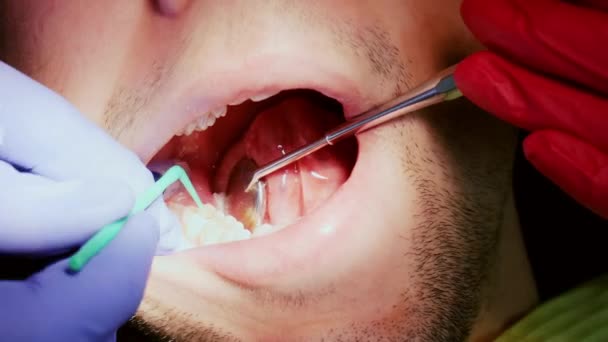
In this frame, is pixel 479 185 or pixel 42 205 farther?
pixel 479 185

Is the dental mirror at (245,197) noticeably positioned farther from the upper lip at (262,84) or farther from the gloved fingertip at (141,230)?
the gloved fingertip at (141,230)

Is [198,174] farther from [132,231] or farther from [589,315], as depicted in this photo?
[589,315]

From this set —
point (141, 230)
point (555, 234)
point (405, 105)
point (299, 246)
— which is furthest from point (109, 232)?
point (555, 234)

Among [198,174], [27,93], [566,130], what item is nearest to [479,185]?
[566,130]

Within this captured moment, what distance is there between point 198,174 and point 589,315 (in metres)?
0.69

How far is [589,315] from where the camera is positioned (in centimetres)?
90

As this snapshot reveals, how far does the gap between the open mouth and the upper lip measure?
125 millimetres

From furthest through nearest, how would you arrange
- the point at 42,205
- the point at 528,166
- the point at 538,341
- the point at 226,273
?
1. the point at 528,166
2. the point at 538,341
3. the point at 226,273
4. the point at 42,205

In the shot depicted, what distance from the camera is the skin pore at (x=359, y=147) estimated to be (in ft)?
2.48

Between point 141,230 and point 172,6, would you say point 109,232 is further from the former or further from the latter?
point 172,6

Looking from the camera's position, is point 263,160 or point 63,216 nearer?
point 63,216

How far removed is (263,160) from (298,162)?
0.08 m

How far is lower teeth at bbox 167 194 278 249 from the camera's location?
0.89 m

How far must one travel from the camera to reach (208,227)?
2.95 ft
